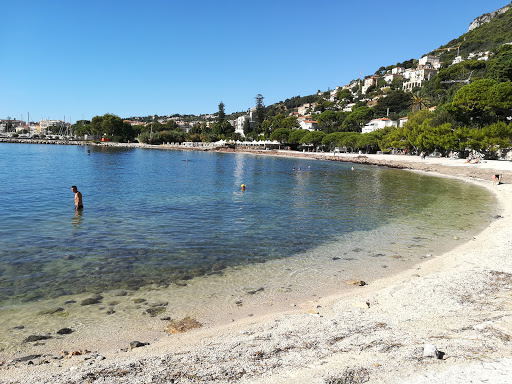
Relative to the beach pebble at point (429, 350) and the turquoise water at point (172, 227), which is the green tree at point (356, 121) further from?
the beach pebble at point (429, 350)

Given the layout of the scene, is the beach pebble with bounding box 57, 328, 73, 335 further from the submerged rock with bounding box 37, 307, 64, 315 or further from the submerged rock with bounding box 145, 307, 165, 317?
the submerged rock with bounding box 145, 307, 165, 317

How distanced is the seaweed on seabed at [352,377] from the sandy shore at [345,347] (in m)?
0.01

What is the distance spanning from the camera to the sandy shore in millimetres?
4703

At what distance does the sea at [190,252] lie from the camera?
7723mm

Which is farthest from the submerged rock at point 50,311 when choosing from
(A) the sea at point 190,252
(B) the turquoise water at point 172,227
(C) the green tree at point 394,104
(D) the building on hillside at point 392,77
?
(D) the building on hillside at point 392,77

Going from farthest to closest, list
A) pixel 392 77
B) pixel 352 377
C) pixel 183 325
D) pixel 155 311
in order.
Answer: pixel 392 77 → pixel 155 311 → pixel 183 325 → pixel 352 377

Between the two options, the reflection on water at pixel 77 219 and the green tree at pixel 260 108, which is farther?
the green tree at pixel 260 108

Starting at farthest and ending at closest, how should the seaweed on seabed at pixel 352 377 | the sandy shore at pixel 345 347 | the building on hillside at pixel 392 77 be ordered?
the building on hillside at pixel 392 77 → the sandy shore at pixel 345 347 → the seaweed on seabed at pixel 352 377

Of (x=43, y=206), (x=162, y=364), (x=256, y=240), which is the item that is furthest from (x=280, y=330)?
(x=43, y=206)

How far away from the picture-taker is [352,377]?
4.56 meters

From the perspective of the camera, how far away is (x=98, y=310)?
7.59 m

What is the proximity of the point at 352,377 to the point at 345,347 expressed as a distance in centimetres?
103

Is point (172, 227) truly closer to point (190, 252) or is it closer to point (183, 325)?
point (190, 252)

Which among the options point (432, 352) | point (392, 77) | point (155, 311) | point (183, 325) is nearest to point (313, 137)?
point (392, 77)
